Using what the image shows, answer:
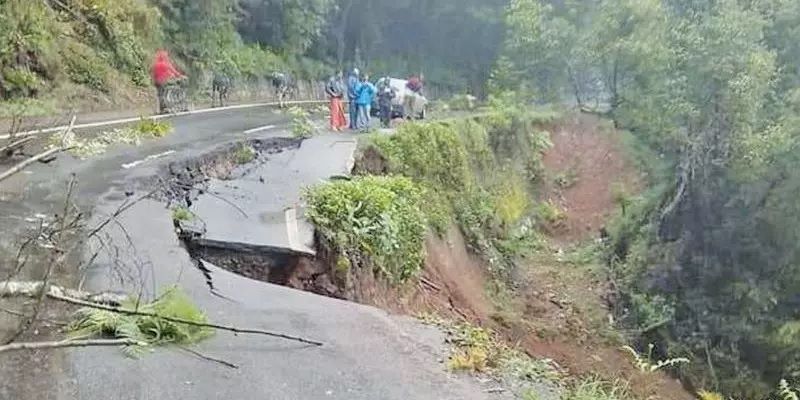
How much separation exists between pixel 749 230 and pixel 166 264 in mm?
15595

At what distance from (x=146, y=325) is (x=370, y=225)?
4850 mm

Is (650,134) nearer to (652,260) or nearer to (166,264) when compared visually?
(652,260)

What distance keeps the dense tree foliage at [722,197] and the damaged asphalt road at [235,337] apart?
10.7 m

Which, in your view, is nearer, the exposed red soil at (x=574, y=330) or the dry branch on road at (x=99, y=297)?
the dry branch on road at (x=99, y=297)

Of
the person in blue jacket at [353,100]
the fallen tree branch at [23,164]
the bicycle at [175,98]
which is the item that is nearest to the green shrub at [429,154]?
the person in blue jacket at [353,100]

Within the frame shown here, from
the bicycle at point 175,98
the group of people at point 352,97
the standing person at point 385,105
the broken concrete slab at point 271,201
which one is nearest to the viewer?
the broken concrete slab at point 271,201

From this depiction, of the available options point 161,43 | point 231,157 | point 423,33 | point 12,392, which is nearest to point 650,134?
point 231,157

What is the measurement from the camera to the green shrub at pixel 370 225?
34.9 feet

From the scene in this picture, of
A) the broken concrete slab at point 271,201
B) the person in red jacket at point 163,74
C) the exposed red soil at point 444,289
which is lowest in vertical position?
the exposed red soil at point 444,289

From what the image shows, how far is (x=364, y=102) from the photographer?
2350 centimetres

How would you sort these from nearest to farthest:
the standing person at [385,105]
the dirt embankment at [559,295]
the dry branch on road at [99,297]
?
1. the dry branch on road at [99,297]
2. the dirt embankment at [559,295]
3. the standing person at [385,105]

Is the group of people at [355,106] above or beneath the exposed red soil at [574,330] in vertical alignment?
above

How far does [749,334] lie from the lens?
19469mm

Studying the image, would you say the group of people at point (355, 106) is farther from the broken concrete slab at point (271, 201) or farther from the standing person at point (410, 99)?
the broken concrete slab at point (271, 201)
